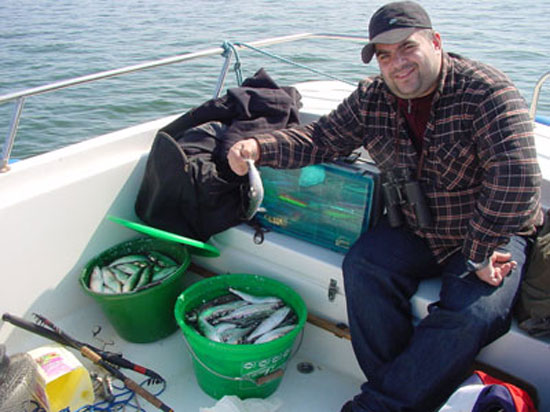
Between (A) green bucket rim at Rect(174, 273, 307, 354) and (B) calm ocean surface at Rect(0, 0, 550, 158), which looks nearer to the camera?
(A) green bucket rim at Rect(174, 273, 307, 354)

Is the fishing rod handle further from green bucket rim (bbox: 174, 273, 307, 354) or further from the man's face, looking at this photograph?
the man's face

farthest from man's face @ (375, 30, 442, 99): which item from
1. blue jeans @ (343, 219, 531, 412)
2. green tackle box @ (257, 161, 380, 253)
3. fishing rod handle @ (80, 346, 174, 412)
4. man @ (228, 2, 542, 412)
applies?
fishing rod handle @ (80, 346, 174, 412)

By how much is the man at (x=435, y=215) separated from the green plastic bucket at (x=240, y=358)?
1.11ft

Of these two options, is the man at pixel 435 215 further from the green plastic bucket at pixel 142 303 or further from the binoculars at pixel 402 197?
the green plastic bucket at pixel 142 303

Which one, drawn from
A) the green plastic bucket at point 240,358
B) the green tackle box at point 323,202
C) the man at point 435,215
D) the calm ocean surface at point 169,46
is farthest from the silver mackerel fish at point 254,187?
the calm ocean surface at point 169,46

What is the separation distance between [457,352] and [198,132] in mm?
1714

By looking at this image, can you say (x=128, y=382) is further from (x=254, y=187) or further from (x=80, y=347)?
(x=254, y=187)

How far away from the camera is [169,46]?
10680 millimetres

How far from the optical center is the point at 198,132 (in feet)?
9.29

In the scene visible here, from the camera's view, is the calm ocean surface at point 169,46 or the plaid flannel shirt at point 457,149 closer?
the plaid flannel shirt at point 457,149

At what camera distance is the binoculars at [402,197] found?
2.21 metres

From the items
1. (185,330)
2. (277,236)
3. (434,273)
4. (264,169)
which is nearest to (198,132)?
(264,169)

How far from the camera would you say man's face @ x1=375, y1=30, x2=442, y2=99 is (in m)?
2.04

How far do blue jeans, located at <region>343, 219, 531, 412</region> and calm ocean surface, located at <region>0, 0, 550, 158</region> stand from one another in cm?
576
